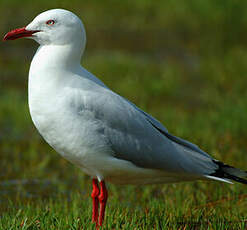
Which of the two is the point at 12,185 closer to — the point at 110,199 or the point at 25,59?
the point at 110,199

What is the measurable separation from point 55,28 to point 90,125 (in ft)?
2.72

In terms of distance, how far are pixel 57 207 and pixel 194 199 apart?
1.40 m

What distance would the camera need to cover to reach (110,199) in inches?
233

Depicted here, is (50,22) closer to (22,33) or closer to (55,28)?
(55,28)

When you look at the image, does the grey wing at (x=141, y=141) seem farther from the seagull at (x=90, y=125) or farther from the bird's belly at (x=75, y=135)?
the bird's belly at (x=75, y=135)

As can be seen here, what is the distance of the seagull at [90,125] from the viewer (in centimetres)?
438

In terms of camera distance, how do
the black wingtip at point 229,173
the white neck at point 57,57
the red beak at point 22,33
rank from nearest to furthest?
the white neck at point 57,57
the red beak at point 22,33
the black wingtip at point 229,173

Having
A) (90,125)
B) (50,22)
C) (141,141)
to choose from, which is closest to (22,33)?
(50,22)

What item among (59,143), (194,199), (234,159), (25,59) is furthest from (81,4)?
(59,143)

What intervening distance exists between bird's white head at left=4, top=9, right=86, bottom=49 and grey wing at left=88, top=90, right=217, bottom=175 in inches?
21.7

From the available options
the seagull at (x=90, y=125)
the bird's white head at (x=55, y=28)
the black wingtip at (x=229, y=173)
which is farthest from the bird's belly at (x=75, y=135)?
the black wingtip at (x=229, y=173)

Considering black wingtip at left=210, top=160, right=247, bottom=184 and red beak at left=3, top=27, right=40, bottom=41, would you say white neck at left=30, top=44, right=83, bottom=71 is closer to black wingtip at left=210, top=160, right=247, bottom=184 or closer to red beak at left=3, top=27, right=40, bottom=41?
red beak at left=3, top=27, right=40, bottom=41

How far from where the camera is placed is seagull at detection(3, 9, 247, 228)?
438 cm

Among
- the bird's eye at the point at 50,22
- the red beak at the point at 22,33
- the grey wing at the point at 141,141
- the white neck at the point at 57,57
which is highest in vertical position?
the bird's eye at the point at 50,22
